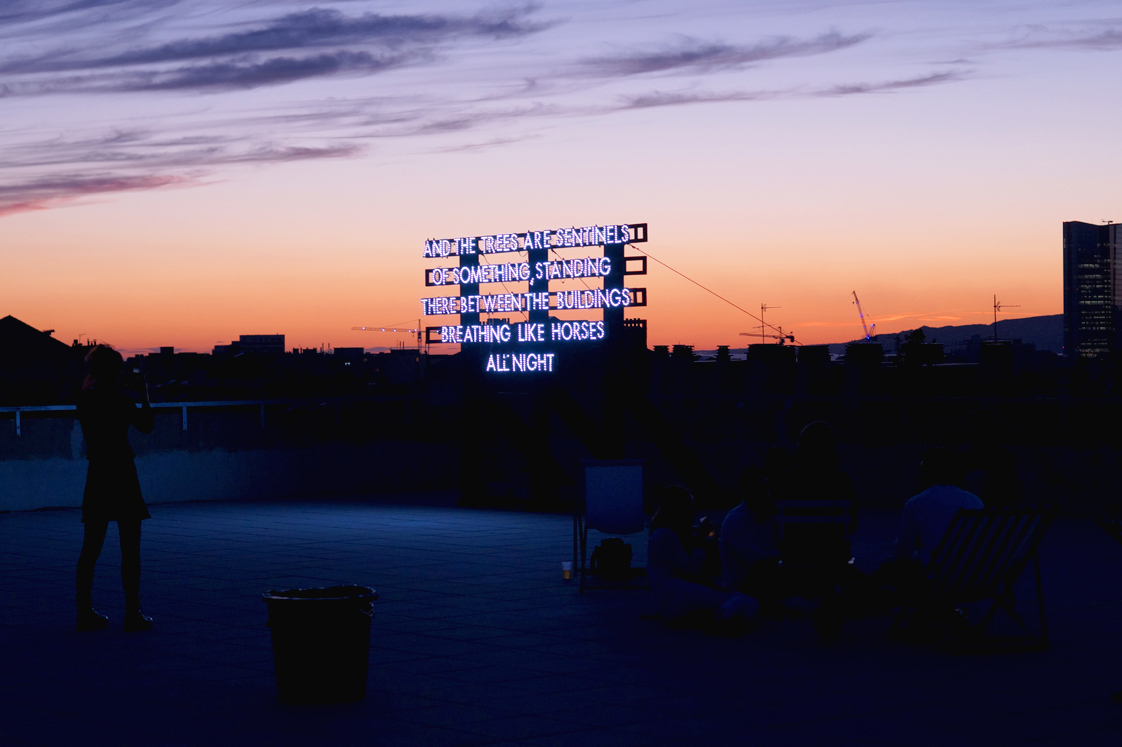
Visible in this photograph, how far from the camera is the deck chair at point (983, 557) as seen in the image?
866 cm

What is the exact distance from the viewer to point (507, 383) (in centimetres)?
2233

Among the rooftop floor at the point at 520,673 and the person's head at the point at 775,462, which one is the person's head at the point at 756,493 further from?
the person's head at the point at 775,462

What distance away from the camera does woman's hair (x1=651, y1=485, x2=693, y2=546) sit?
32.7 ft

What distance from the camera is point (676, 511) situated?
9969 millimetres

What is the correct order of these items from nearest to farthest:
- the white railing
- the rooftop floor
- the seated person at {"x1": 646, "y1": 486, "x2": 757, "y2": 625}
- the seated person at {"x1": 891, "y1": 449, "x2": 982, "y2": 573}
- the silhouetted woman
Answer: the rooftop floor → the seated person at {"x1": 891, "y1": 449, "x2": 982, "y2": 573} → the seated person at {"x1": 646, "y1": 486, "x2": 757, "y2": 625} → the silhouetted woman → the white railing

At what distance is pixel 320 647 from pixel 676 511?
3433mm

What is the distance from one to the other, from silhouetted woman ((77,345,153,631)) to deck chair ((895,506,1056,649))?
18.1ft

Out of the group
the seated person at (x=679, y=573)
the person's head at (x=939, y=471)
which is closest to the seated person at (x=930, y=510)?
the person's head at (x=939, y=471)

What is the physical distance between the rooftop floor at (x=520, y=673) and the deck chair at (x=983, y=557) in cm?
37

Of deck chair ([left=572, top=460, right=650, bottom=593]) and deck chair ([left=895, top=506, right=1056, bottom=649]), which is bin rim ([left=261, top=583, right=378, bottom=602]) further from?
deck chair ([left=572, top=460, right=650, bottom=593])

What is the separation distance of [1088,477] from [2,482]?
15.5 m

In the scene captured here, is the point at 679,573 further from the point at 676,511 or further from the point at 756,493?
the point at 756,493

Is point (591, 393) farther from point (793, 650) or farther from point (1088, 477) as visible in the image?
point (793, 650)

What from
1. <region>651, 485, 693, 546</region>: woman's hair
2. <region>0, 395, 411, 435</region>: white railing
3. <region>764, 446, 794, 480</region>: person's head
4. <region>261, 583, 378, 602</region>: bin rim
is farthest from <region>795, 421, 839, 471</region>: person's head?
<region>0, 395, 411, 435</region>: white railing
